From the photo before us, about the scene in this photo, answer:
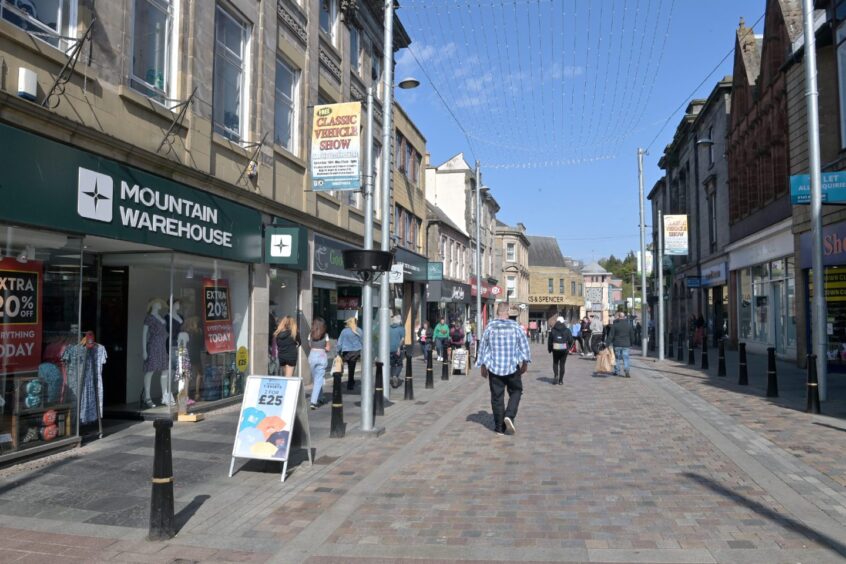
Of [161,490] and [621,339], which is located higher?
[621,339]

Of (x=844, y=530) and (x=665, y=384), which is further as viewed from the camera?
(x=665, y=384)

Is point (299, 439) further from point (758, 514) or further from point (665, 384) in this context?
point (665, 384)

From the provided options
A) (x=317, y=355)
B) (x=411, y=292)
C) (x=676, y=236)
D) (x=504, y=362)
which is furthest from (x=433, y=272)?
(x=504, y=362)

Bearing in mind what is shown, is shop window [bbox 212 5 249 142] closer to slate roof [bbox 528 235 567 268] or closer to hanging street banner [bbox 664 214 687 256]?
hanging street banner [bbox 664 214 687 256]

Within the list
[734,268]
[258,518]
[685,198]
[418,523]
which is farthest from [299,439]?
[685,198]

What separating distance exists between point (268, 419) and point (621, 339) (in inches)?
484

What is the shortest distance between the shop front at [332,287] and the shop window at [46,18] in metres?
8.09

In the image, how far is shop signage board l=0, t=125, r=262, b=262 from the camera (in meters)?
6.99

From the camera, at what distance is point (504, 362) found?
9.09 metres

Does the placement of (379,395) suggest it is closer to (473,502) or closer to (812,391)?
(473,502)

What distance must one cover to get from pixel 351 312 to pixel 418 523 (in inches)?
574

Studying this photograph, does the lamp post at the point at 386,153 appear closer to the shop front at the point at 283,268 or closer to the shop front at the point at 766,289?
the shop front at the point at 283,268

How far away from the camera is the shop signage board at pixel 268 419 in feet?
22.3

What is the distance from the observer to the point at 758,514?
5348 millimetres
